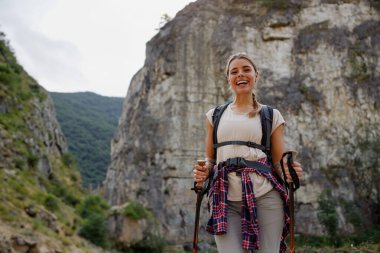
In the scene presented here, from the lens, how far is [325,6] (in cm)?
3228

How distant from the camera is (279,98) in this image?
29.9 meters

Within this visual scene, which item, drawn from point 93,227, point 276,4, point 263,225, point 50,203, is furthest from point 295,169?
point 276,4

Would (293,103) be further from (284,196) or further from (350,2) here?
(284,196)

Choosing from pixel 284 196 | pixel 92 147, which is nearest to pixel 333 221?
pixel 284 196

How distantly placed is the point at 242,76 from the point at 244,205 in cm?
88

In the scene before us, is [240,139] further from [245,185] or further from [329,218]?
[329,218]

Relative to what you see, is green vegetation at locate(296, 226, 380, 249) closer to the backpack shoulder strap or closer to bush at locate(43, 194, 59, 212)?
bush at locate(43, 194, 59, 212)

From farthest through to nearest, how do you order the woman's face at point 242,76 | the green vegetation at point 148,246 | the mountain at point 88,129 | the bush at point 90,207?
the mountain at point 88,129, the green vegetation at point 148,246, the bush at point 90,207, the woman's face at point 242,76

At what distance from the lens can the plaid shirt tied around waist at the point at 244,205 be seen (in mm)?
2543

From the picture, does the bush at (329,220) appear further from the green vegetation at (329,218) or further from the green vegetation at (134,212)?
the green vegetation at (134,212)

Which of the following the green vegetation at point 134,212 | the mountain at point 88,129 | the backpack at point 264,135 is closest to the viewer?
the backpack at point 264,135

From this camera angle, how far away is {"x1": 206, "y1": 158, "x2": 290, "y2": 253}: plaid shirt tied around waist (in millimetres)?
2543

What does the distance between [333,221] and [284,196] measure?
21.6 metres

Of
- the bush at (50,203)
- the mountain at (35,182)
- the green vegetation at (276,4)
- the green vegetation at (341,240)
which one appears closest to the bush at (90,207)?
the mountain at (35,182)
